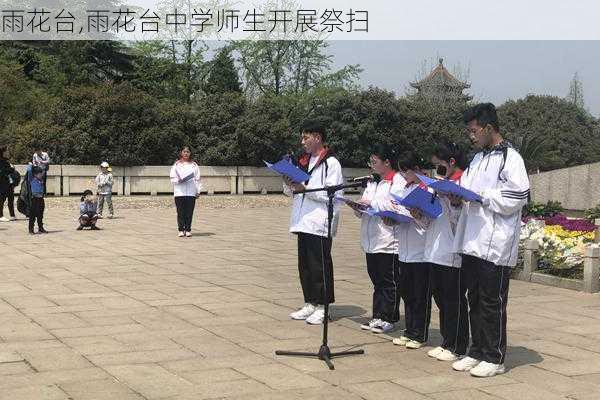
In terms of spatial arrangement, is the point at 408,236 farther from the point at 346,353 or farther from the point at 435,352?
the point at 346,353

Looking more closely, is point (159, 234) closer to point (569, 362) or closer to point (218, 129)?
point (569, 362)

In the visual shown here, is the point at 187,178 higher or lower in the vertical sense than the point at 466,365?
higher

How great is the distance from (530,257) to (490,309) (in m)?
4.49

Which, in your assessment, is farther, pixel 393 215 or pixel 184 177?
pixel 184 177

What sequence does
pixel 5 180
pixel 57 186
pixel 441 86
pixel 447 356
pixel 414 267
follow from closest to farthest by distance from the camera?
1. pixel 447 356
2. pixel 414 267
3. pixel 5 180
4. pixel 57 186
5. pixel 441 86

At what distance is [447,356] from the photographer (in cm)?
539

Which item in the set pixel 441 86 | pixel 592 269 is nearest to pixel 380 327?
pixel 592 269

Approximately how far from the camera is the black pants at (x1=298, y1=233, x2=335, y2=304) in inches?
254

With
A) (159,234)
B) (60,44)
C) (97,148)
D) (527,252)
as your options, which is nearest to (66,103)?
(97,148)

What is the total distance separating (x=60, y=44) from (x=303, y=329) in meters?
32.9

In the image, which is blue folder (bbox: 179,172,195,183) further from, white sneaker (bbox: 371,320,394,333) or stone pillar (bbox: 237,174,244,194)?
stone pillar (bbox: 237,174,244,194)

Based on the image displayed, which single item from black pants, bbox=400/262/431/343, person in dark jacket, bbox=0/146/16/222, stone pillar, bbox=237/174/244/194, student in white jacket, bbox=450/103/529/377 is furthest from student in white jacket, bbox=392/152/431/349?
stone pillar, bbox=237/174/244/194

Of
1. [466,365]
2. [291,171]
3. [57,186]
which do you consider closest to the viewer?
[466,365]

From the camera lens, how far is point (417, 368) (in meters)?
5.16
